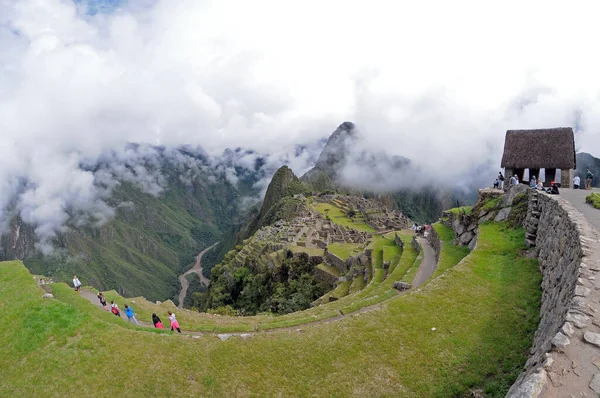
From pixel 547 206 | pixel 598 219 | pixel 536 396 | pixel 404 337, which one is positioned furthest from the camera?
pixel 547 206

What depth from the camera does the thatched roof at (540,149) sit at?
28406mm

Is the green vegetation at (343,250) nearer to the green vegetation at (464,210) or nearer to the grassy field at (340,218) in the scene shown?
the green vegetation at (464,210)

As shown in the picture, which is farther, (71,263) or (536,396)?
(71,263)

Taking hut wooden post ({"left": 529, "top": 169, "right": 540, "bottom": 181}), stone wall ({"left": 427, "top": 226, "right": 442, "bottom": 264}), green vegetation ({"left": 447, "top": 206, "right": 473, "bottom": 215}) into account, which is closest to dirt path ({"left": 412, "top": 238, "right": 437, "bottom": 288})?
stone wall ({"left": 427, "top": 226, "right": 442, "bottom": 264})

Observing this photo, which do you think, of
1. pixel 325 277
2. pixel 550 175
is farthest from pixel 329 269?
pixel 550 175

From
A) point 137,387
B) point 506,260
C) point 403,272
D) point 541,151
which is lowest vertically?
point 403,272

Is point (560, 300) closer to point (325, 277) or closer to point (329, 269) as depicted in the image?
point (325, 277)

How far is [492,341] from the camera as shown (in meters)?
12.2

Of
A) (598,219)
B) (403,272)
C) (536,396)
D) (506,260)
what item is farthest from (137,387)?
(403,272)

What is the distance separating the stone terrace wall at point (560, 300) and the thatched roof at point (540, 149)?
1213cm

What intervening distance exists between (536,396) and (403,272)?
2304cm

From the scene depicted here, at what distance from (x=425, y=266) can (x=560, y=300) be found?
18666mm

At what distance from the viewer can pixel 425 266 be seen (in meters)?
28.6

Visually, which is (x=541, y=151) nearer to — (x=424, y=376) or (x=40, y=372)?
(x=424, y=376)
